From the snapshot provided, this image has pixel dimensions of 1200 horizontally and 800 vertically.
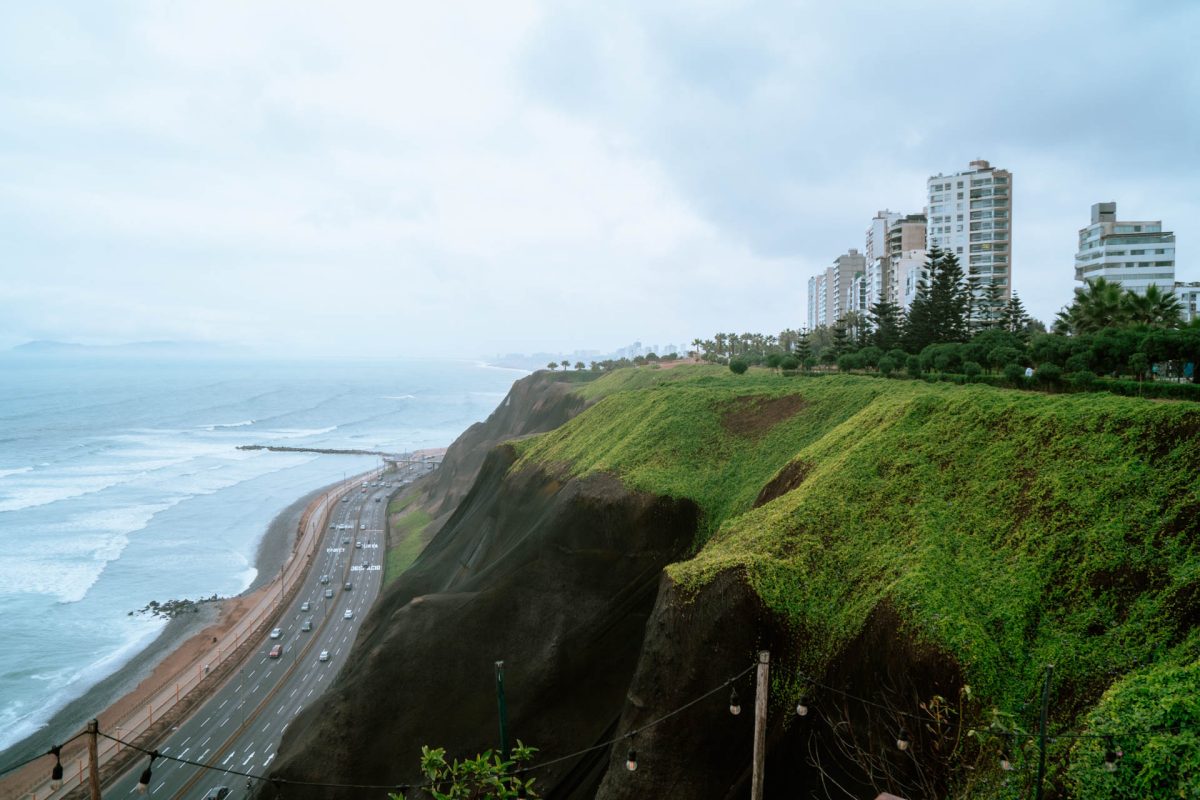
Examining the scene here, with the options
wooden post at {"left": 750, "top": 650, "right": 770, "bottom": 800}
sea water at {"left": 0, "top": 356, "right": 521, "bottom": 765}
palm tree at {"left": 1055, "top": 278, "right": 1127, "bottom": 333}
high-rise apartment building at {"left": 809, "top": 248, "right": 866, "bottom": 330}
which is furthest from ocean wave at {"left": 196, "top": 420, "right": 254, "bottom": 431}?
wooden post at {"left": 750, "top": 650, "right": 770, "bottom": 800}

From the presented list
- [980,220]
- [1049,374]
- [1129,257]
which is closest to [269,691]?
[1049,374]

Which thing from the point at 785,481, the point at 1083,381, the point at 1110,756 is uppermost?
the point at 1083,381

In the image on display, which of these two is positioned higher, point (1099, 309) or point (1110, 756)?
point (1099, 309)

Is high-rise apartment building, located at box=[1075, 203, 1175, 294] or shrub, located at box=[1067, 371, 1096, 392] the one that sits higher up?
high-rise apartment building, located at box=[1075, 203, 1175, 294]

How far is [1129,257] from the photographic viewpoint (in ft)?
210

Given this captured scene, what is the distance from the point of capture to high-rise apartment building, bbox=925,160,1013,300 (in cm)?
7906

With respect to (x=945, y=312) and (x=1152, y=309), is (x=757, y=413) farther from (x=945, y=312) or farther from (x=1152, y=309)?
(x=945, y=312)

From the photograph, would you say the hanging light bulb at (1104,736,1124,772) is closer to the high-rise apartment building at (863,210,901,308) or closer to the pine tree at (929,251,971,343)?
the pine tree at (929,251,971,343)

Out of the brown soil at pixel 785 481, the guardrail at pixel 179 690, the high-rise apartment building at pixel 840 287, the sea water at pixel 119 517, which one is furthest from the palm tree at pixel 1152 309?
the high-rise apartment building at pixel 840 287

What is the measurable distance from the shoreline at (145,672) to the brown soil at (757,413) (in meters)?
33.0

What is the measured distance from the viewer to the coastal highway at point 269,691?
2858 centimetres

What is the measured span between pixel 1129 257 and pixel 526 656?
233 feet

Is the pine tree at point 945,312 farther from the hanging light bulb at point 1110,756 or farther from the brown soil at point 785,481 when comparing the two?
the hanging light bulb at point 1110,756

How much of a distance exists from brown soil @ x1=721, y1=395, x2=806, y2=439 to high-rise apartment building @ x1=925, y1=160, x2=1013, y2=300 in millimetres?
62059
